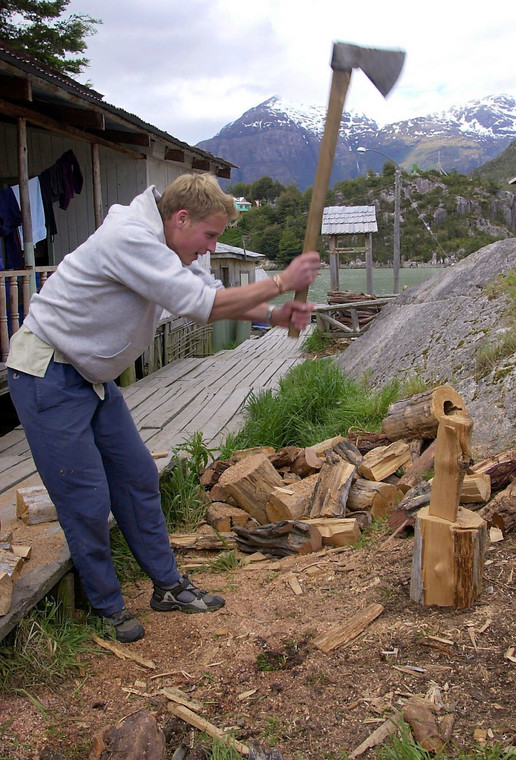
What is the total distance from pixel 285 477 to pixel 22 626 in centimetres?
229

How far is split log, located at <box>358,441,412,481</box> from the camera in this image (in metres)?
4.19

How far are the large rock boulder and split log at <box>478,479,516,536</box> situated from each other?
866mm

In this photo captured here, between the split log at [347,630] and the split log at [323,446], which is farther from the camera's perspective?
the split log at [323,446]

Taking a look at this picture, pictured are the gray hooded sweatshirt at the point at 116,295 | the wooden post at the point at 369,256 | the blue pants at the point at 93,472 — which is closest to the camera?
the gray hooded sweatshirt at the point at 116,295

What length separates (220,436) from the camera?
5.77 metres

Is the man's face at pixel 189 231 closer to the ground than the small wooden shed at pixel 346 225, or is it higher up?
closer to the ground

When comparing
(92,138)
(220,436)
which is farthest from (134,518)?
(92,138)

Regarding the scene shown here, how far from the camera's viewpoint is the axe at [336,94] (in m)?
2.75

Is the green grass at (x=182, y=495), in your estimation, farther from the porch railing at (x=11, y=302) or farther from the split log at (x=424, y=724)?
the porch railing at (x=11, y=302)

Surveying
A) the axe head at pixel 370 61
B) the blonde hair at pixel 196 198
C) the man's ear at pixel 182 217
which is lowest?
the man's ear at pixel 182 217

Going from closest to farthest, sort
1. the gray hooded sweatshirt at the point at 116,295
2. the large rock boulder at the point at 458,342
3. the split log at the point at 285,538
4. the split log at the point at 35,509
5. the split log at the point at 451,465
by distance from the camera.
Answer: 1. the gray hooded sweatshirt at the point at 116,295
2. the split log at the point at 451,465
3. the split log at the point at 35,509
4. the split log at the point at 285,538
5. the large rock boulder at the point at 458,342

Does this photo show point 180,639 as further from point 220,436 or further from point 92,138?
point 92,138

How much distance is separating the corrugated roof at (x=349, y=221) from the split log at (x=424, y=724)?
49.9 feet

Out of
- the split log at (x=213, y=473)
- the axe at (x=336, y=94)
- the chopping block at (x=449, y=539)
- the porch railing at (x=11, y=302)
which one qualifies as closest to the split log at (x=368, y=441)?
the split log at (x=213, y=473)
